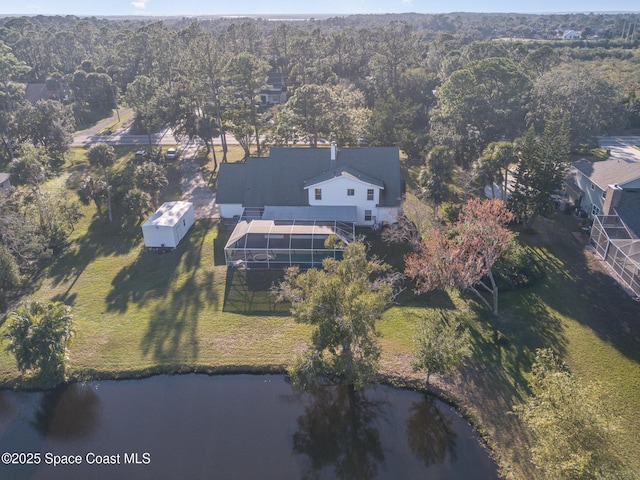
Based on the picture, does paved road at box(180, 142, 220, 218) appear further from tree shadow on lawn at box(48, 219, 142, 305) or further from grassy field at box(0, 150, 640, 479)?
grassy field at box(0, 150, 640, 479)

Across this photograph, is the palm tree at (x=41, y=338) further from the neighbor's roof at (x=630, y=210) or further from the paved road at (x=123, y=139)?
the paved road at (x=123, y=139)

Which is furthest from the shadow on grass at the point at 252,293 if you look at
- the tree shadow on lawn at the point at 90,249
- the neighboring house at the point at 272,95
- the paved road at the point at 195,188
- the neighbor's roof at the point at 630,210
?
the neighboring house at the point at 272,95

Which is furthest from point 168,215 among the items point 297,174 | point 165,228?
point 297,174

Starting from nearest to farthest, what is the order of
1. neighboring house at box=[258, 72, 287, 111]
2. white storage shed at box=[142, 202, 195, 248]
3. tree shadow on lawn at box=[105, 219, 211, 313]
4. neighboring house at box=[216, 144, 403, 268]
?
tree shadow on lawn at box=[105, 219, 211, 313]
neighboring house at box=[216, 144, 403, 268]
white storage shed at box=[142, 202, 195, 248]
neighboring house at box=[258, 72, 287, 111]

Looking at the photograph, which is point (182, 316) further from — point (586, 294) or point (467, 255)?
point (586, 294)

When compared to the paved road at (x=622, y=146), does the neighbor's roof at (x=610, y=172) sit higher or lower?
higher

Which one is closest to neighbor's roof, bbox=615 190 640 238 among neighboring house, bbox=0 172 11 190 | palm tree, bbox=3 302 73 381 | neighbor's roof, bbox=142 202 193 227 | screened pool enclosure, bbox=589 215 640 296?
screened pool enclosure, bbox=589 215 640 296
